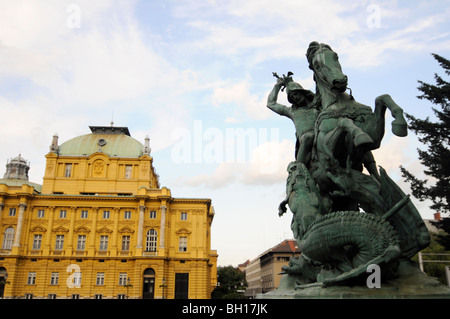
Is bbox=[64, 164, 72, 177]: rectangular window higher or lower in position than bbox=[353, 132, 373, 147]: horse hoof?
higher

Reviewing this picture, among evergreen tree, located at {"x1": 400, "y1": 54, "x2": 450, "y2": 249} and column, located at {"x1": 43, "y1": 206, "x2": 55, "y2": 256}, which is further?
column, located at {"x1": 43, "y1": 206, "x2": 55, "y2": 256}

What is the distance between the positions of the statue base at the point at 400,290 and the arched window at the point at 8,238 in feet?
168

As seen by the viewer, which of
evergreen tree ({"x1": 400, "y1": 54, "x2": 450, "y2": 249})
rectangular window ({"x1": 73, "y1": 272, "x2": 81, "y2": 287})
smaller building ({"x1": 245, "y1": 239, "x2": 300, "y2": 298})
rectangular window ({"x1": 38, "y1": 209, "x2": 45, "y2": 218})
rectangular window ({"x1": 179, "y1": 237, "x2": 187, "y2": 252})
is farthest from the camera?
smaller building ({"x1": 245, "y1": 239, "x2": 300, "y2": 298})

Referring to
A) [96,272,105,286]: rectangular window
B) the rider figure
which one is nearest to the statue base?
the rider figure

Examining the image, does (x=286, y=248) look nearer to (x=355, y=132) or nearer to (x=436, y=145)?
(x=436, y=145)

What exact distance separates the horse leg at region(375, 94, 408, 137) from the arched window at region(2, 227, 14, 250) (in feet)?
170

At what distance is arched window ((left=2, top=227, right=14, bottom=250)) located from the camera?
46.6m

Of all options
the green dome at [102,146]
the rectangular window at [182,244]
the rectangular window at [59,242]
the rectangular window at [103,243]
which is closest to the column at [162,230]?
the rectangular window at [182,244]

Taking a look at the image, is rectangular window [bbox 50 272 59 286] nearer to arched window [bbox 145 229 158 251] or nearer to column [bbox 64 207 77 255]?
column [bbox 64 207 77 255]

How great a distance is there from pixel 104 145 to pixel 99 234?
12888 millimetres

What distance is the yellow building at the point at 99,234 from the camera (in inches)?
1784

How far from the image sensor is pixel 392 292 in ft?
13.8
